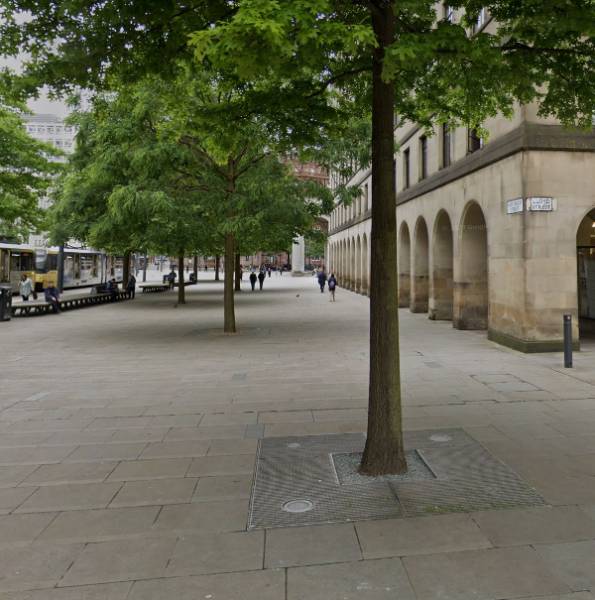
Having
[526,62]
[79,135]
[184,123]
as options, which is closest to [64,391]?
[184,123]

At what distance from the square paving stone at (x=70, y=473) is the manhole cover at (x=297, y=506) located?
6.15ft

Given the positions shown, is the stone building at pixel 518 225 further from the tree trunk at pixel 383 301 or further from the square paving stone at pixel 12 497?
the square paving stone at pixel 12 497

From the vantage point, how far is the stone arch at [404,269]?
2439 cm

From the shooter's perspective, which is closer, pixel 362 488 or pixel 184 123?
pixel 362 488

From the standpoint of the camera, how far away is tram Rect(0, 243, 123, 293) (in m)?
32.7

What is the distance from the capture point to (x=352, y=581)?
336 cm

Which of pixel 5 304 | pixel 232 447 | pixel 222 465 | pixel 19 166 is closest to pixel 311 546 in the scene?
pixel 222 465

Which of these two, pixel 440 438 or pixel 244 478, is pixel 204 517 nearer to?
pixel 244 478

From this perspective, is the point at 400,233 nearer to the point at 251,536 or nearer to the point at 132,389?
the point at 132,389

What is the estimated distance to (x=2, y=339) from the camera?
15.2 meters

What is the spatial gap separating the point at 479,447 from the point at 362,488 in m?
1.70

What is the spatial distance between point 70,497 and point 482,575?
3402mm

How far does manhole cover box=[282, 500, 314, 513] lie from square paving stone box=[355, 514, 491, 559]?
1.62 feet

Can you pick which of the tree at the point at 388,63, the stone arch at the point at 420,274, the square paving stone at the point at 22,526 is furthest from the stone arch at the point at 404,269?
the square paving stone at the point at 22,526
